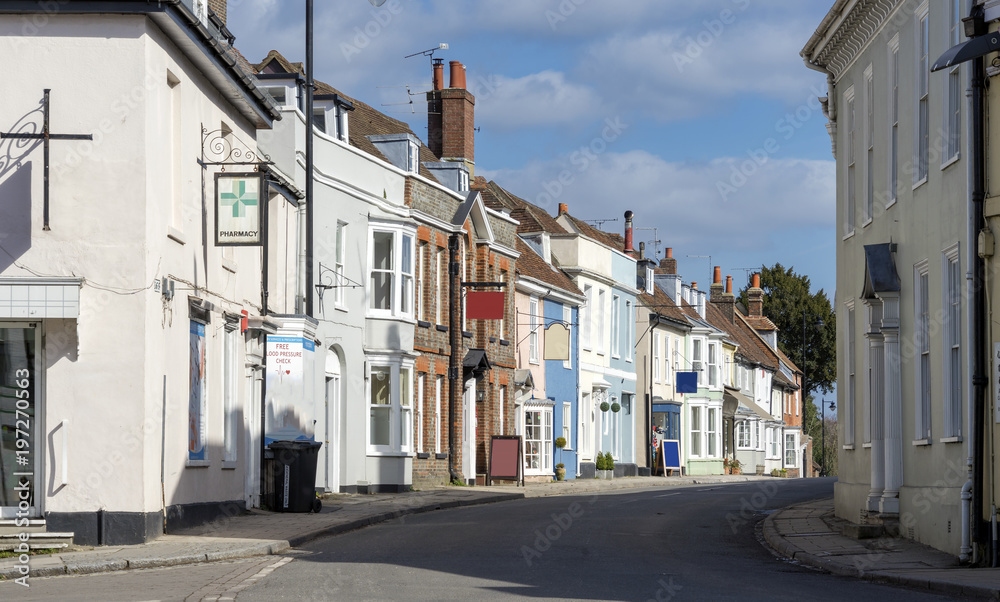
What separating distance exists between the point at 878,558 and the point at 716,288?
58909 millimetres

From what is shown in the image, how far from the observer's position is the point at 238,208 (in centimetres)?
1881

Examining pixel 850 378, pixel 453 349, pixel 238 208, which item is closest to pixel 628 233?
pixel 453 349

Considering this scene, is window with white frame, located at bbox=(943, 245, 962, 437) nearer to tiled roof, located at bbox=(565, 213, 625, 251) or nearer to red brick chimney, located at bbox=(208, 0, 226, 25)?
red brick chimney, located at bbox=(208, 0, 226, 25)

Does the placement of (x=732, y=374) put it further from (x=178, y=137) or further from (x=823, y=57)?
(x=178, y=137)

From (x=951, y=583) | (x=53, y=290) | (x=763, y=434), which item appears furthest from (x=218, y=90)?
(x=763, y=434)

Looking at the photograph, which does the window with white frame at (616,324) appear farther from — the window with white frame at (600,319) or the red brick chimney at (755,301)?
the red brick chimney at (755,301)

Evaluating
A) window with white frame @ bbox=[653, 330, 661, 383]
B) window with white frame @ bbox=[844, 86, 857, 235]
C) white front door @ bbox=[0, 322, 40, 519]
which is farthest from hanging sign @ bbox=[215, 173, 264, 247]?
window with white frame @ bbox=[653, 330, 661, 383]

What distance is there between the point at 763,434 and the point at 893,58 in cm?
5171

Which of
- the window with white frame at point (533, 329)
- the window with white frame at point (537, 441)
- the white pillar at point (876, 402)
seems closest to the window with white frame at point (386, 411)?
the window with white frame at point (537, 441)

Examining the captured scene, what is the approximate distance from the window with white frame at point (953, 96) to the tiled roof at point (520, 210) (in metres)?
26.7

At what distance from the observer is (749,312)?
7844 cm

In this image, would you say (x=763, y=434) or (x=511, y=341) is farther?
(x=763, y=434)

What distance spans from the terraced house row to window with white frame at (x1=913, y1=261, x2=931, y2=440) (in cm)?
910

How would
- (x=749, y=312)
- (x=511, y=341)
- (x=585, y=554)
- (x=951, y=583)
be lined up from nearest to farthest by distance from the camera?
(x=951, y=583) → (x=585, y=554) → (x=511, y=341) → (x=749, y=312)
